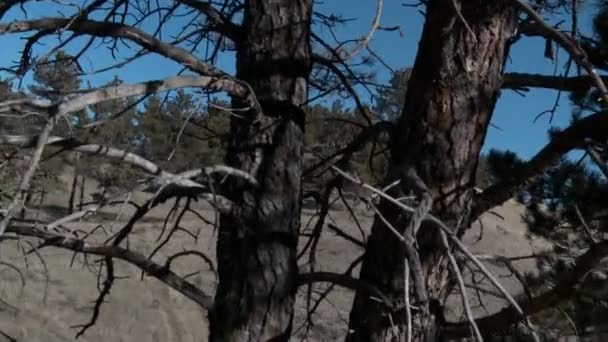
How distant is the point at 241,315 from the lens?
15.3 feet

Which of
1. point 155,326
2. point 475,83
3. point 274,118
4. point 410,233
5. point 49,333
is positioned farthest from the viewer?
point 155,326

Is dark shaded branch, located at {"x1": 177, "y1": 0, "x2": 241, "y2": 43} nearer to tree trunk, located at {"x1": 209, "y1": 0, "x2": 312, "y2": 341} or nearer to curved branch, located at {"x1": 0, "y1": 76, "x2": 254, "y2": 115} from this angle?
tree trunk, located at {"x1": 209, "y1": 0, "x2": 312, "y2": 341}

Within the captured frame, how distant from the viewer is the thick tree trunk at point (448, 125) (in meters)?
4.55

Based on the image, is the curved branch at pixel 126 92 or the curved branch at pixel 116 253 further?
the curved branch at pixel 116 253

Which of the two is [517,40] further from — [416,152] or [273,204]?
[273,204]

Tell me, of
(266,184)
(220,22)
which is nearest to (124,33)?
(220,22)

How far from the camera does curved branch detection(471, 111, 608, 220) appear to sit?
4.76m

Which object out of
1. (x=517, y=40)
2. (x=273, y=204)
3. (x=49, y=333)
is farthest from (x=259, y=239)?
(x=49, y=333)

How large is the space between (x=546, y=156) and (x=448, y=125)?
64 cm

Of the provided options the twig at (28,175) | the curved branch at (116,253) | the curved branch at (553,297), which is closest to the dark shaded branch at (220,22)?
the curved branch at (116,253)

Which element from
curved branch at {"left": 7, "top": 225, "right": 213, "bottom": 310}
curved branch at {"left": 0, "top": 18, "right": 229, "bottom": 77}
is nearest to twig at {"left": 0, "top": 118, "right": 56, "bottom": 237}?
curved branch at {"left": 7, "top": 225, "right": 213, "bottom": 310}

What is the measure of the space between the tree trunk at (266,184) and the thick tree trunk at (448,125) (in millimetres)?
520

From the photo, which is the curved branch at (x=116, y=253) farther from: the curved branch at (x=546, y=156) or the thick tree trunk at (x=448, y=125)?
the curved branch at (x=546, y=156)

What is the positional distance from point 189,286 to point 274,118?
1.00 metres
